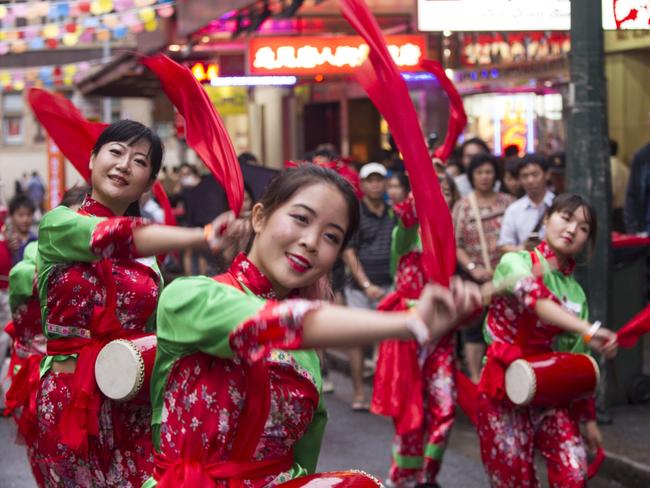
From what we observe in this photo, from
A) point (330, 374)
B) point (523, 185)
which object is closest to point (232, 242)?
point (523, 185)

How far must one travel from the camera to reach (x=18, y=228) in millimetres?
10180

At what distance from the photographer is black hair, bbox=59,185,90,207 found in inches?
215

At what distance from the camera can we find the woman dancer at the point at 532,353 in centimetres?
577

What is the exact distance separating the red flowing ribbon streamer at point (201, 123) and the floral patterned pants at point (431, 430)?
3929 mm

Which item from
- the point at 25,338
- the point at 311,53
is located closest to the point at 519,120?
the point at 311,53

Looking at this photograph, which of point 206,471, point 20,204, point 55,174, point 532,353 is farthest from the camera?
point 55,174

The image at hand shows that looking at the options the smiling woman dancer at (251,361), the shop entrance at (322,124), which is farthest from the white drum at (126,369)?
the shop entrance at (322,124)

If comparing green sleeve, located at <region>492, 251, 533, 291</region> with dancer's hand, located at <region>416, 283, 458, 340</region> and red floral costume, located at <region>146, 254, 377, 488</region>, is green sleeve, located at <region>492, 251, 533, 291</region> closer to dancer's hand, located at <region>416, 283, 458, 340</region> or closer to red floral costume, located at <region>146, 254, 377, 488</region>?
red floral costume, located at <region>146, 254, 377, 488</region>

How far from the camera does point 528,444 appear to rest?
591 centimetres

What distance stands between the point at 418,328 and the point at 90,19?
20907 millimetres

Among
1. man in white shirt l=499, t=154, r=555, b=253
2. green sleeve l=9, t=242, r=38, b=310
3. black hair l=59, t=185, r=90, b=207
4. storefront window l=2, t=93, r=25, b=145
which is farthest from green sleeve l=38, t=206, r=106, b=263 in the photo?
storefront window l=2, t=93, r=25, b=145

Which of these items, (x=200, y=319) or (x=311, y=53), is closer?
(x=200, y=319)

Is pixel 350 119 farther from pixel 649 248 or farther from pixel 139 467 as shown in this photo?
pixel 139 467

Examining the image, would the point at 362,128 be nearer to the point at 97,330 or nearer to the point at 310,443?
the point at 97,330
